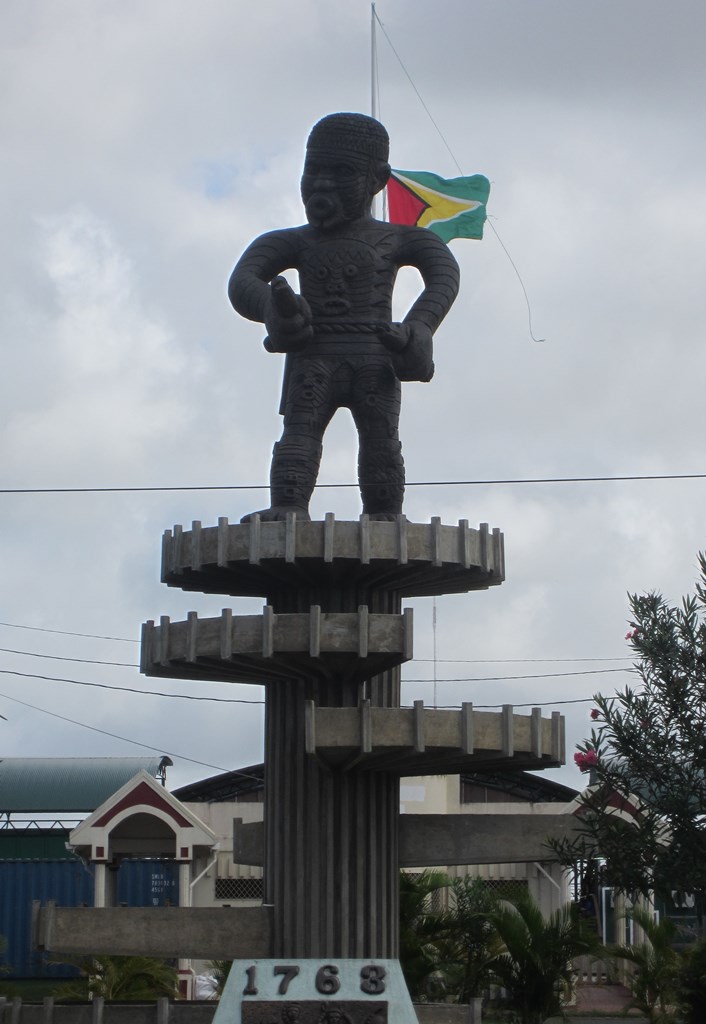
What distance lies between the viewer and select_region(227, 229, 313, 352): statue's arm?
13523 millimetres

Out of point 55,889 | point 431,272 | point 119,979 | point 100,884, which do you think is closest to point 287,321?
point 431,272

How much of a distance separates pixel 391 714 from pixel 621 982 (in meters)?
15.2

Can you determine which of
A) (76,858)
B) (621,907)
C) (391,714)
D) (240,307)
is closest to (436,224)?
(240,307)

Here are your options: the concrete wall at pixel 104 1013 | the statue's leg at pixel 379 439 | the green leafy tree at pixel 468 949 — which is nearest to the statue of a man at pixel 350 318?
the statue's leg at pixel 379 439

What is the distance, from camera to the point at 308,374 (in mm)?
14016

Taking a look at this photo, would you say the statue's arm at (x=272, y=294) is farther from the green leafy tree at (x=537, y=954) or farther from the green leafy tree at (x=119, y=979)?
the green leafy tree at (x=119, y=979)

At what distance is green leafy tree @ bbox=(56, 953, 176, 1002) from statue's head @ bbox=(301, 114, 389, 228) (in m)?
10.5

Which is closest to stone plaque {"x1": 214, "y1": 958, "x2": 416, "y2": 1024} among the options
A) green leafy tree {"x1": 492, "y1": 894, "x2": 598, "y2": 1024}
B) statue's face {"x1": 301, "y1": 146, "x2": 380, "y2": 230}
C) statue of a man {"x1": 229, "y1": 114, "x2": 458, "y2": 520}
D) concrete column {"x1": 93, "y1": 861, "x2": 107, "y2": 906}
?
statue of a man {"x1": 229, "y1": 114, "x2": 458, "y2": 520}

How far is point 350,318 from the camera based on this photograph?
46.3ft

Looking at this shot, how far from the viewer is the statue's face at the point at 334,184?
14.0 meters

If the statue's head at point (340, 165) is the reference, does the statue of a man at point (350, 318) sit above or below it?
below

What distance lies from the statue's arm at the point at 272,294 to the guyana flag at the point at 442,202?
168 inches

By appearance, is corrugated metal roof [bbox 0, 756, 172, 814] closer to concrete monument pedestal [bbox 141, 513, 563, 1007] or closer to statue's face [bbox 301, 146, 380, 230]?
concrete monument pedestal [bbox 141, 513, 563, 1007]

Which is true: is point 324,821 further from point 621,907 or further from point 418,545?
point 621,907
